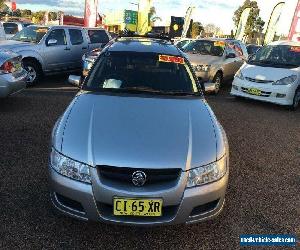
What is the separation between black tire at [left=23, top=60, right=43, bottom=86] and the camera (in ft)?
31.9

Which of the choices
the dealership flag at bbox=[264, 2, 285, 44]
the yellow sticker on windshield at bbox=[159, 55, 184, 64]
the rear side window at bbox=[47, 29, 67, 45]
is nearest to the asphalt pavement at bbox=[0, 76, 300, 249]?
the yellow sticker on windshield at bbox=[159, 55, 184, 64]

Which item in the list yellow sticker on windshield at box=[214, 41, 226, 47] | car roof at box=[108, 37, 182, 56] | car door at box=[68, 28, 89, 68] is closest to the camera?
car roof at box=[108, 37, 182, 56]

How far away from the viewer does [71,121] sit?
3.40 metres

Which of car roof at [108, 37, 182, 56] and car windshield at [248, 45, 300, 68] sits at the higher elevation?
car roof at [108, 37, 182, 56]

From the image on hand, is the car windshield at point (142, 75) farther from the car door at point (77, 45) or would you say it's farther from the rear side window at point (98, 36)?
the rear side window at point (98, 36)

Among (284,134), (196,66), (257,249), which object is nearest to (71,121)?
(257,249)

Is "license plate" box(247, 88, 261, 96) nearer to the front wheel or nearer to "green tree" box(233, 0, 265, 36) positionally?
the front wheel

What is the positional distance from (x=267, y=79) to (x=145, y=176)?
23.1ft

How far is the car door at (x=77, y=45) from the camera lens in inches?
438

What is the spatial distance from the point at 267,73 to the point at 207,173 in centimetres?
682

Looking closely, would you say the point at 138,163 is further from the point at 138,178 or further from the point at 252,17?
the point at 252,17

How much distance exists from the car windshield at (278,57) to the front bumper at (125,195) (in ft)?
23.9

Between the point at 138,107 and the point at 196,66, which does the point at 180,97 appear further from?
the point at 196,66

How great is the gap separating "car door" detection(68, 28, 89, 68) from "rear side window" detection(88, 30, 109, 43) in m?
0.54
